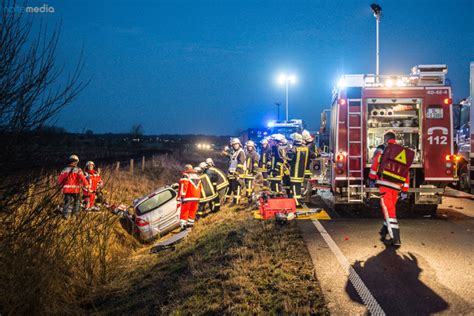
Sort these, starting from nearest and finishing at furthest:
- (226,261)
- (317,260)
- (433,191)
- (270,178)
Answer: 1. (317,260)
2. (226,261)
3. (433,191)
4. (270,178)

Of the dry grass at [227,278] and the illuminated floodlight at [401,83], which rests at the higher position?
the illuminated floodlight at [401,83]

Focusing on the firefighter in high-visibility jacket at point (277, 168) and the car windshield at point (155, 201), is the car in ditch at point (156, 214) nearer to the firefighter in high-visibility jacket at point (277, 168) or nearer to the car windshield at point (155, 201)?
the car windshield at point (155, 201)

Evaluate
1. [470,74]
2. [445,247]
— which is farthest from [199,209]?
[470,74]

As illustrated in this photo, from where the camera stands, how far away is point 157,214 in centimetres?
1061

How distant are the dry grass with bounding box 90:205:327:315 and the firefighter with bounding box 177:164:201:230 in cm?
101

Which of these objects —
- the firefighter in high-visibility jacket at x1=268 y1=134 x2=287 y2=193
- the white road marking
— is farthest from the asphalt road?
the firefighter in high-visibility jacket at x1=268 y1=134 x2=287 y2=193

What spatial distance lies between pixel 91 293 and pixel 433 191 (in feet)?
22.8

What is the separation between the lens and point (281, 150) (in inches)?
453

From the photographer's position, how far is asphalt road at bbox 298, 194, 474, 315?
4590 millimetres

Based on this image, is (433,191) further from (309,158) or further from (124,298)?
(124,298)

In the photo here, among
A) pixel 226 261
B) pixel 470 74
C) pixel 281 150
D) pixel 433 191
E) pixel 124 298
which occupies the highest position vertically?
pixel 470 74

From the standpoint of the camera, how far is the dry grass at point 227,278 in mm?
4828

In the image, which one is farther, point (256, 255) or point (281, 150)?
point (281, 150)

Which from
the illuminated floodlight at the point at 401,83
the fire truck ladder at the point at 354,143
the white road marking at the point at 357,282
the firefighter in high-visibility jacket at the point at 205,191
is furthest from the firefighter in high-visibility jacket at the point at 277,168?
the white road marking at the point at 357,282
